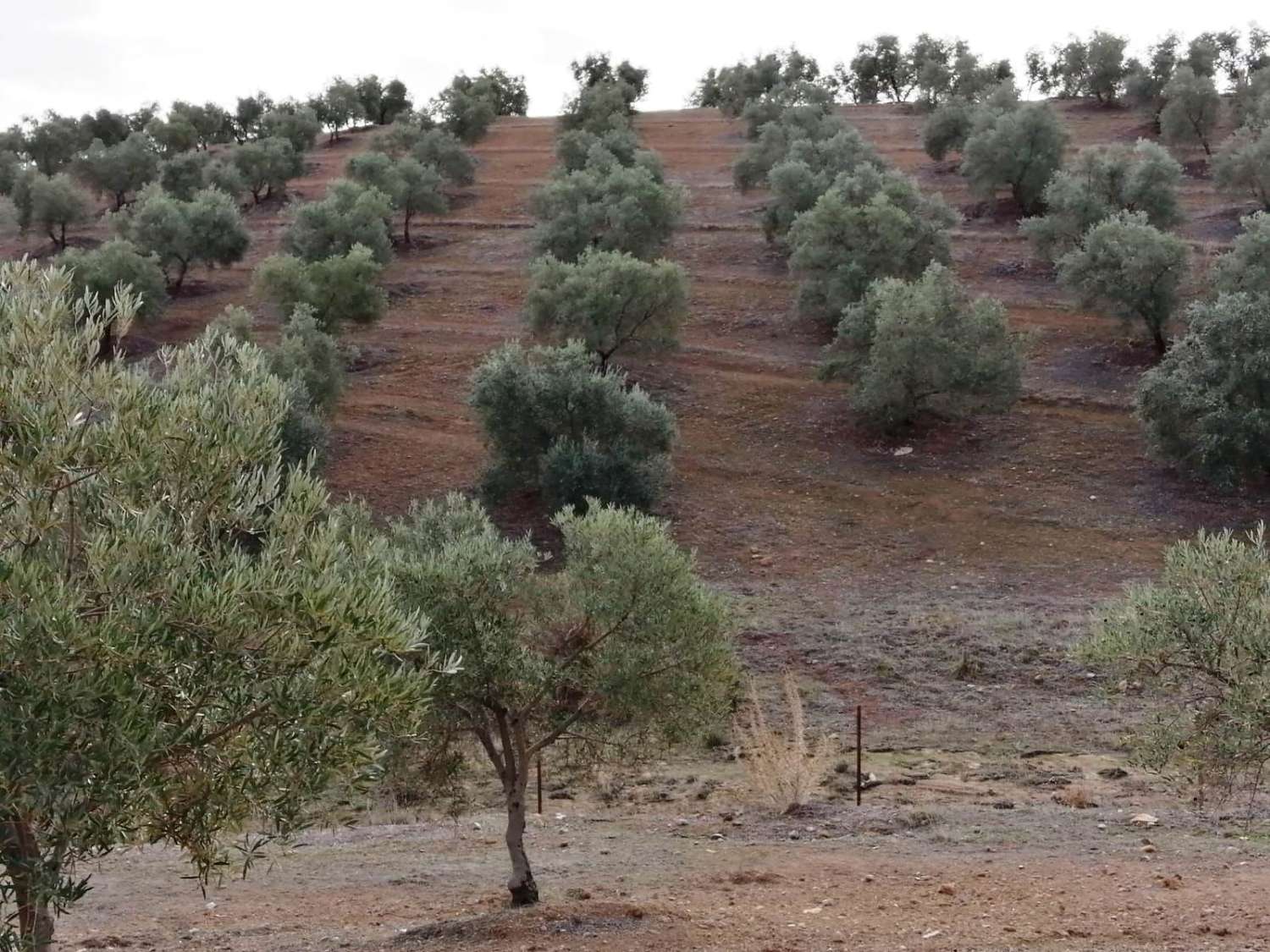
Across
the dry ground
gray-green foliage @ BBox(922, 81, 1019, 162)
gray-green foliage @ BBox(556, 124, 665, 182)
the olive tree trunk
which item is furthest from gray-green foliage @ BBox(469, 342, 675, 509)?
gray-green foliage @ BBox(922, 81, 1019, 162)

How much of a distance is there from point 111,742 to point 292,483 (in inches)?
97.3

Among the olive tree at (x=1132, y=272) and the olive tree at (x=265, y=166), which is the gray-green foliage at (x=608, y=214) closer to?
the olive tree at (x=1132, y=272)

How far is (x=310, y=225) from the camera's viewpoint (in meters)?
58.4

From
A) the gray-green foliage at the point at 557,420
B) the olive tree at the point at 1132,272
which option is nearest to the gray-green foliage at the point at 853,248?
the olive tree at the point at 1132,272

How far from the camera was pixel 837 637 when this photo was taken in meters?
29.4

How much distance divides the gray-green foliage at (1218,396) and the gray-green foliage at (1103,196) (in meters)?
14.5

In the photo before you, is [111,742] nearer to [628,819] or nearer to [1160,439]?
[628,819]

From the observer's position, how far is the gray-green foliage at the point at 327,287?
161 ft

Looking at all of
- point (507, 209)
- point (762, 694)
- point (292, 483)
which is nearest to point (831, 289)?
point (762, 694)

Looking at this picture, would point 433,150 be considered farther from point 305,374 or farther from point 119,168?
point 305,374

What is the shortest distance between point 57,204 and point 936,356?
5083cm

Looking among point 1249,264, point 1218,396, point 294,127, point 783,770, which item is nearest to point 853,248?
point 1249,264

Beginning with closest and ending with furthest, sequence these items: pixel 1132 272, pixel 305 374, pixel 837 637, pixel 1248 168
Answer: pixel 837 637 < pixel 305 374 < pixel 1132 272 < pixel 1248 168

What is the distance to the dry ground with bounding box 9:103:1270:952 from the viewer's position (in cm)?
1473
